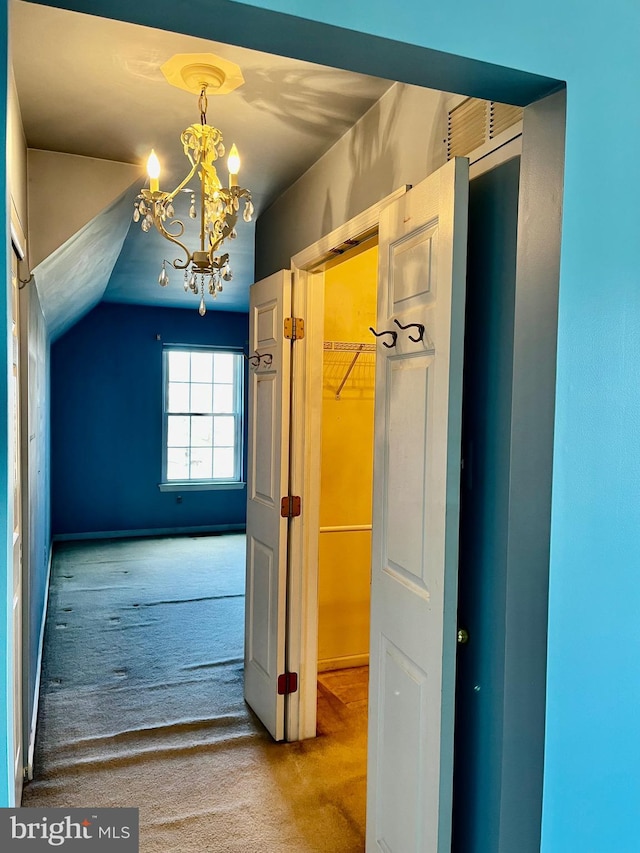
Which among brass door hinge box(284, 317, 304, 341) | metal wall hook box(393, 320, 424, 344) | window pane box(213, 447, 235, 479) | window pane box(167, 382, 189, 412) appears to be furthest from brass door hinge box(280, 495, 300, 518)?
window pane box(213, 447, 235, 479)

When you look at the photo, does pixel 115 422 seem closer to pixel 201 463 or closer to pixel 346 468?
pixel 201 463

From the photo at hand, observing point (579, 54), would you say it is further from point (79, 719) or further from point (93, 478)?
point (93, 478)

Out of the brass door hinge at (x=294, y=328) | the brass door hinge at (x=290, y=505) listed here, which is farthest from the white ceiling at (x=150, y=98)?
the brass door hinge at (x=290, y=505)

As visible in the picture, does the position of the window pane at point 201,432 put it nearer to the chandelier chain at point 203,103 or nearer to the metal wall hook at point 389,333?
the chandelier chain at point 203,103

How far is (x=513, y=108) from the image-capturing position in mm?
1490

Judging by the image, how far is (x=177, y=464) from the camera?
768 centimetres

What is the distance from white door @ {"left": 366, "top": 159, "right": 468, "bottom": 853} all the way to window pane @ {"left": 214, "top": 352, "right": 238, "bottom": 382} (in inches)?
241

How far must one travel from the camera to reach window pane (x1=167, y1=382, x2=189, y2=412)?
7621mm

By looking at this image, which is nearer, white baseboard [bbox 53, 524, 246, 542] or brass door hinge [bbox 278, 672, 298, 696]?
brass door hinge [bbox 278, 672, 298, 696]

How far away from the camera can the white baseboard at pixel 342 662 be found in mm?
3742

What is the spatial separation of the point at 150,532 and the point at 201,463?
1.03 metres

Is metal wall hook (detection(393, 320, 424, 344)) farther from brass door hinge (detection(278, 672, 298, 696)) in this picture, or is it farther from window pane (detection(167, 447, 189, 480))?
window pane (detection(167, 447, 189, 480))

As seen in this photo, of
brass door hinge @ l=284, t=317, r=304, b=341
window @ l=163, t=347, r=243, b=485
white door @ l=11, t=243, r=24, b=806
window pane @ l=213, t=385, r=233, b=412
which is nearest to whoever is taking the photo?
white door @ l=11, t=243, r=24, b=806

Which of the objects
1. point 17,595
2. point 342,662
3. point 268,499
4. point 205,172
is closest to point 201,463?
point 342,662
